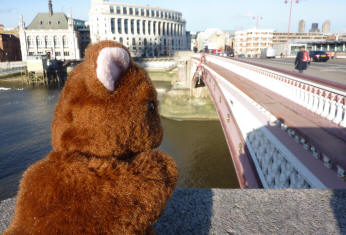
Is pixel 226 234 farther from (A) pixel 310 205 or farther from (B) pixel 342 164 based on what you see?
(B) pixel 342 164

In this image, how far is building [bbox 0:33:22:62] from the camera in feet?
217

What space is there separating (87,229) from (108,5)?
95315 millimetres

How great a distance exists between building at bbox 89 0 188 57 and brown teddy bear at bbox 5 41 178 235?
274 feet

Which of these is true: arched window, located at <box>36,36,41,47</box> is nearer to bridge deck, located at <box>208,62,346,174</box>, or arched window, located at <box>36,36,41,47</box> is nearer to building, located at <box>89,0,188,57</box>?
building, located at <box>89,0,188,57</box>

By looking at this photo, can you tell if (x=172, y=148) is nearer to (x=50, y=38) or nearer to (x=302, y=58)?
(x=302, y=58)

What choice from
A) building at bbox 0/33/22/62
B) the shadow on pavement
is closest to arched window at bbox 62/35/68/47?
building at bbox 0/33/22/62

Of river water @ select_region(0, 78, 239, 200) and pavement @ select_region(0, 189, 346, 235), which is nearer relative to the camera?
pavement @ select_region(0, 189, 346, 235)

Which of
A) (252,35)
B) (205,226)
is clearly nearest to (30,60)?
(252,35)

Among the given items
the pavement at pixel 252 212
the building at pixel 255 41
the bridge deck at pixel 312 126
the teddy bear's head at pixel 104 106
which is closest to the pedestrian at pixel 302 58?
the bridge deck at pixel 312 126

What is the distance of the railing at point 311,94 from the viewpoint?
491cm

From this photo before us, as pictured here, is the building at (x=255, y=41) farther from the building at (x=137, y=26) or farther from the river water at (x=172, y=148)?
the river water at (x=172, y=148)

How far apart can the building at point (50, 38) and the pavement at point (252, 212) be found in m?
80.0

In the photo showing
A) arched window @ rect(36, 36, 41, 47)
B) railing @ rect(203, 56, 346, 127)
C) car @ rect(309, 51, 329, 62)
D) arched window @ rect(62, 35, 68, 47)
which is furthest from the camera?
arched window @ rect(62, 35, 68, 47)

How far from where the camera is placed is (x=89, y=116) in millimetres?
1494
